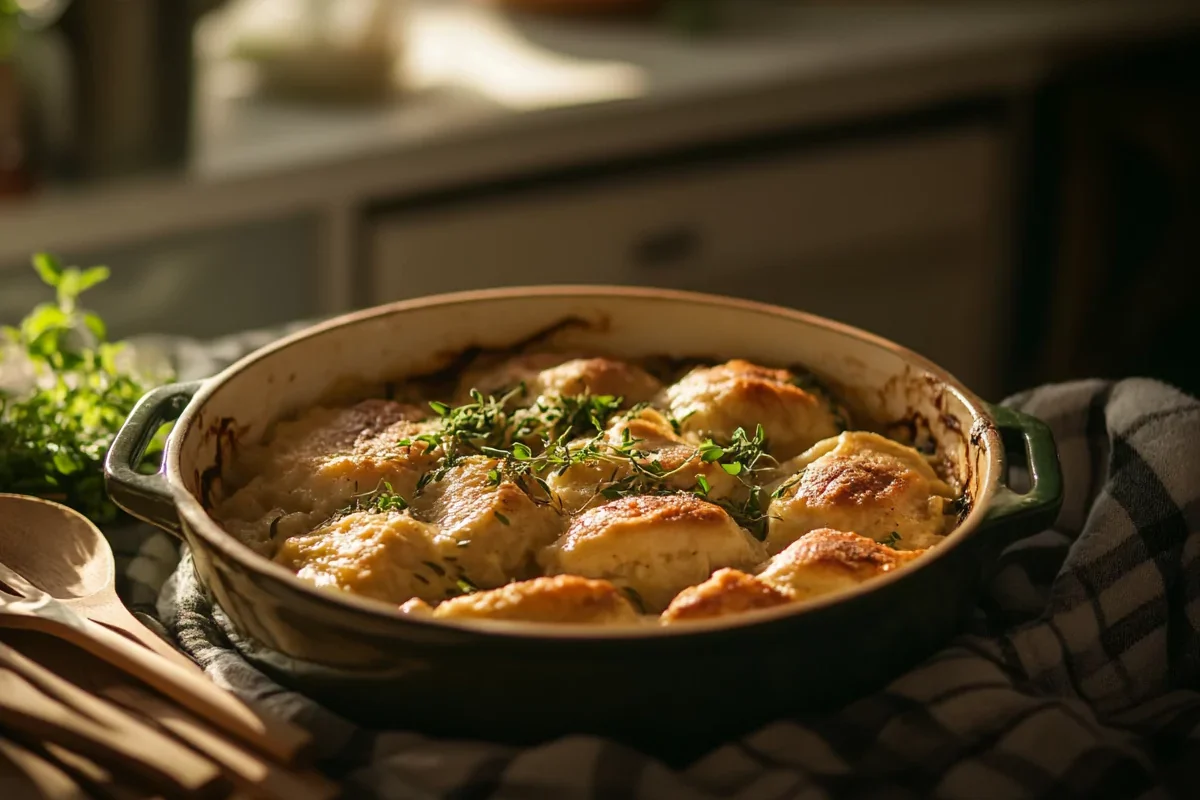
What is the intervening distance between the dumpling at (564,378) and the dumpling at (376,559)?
274 mm

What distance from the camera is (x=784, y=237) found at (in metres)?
2.84

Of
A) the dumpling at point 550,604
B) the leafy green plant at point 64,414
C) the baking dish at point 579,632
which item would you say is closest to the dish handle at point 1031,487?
the baking dish at point 579,632

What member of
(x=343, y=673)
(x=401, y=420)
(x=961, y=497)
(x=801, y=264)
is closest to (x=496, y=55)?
(x=801, y=264)

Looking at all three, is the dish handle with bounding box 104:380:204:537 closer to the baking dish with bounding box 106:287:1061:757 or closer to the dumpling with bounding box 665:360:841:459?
the baking dish with bounding box 106:287:1061:757

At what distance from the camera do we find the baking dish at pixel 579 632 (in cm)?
80

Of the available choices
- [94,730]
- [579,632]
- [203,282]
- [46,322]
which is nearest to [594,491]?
[579,632]

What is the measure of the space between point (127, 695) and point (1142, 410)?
0.85 m

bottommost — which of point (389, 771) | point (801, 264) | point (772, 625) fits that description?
point (801, 264)

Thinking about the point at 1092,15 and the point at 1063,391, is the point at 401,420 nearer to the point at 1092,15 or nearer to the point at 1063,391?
the point at 1063,391

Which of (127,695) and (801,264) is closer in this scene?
(127,695)

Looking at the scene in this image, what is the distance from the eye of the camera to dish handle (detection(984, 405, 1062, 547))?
3.02 feet

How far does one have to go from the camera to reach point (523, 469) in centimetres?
109

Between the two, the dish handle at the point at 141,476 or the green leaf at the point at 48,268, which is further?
the green leaf at the point at 48,268

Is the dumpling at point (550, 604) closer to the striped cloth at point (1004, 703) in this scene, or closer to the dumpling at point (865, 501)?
the striped cloth at point (1004, 703)
